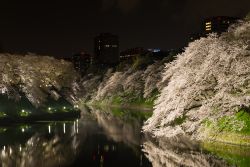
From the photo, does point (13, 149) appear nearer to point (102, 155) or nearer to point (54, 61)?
point (102, 155)

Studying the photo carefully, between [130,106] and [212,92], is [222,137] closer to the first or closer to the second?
[212,92]

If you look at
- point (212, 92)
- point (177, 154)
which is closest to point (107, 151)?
point (177, 154)

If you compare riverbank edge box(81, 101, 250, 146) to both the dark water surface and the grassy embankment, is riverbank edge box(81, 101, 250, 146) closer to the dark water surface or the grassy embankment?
the grassy embankment

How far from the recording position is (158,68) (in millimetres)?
80500

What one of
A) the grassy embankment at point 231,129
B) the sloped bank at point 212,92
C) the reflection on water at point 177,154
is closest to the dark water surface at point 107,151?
the reflection on water at point 177,154

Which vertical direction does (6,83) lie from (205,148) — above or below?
above

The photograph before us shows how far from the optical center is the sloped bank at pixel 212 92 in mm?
26578

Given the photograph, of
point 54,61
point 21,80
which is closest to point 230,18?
point 54,61

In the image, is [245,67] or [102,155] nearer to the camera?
[102,155]

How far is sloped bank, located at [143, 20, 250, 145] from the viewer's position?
87.2 feet

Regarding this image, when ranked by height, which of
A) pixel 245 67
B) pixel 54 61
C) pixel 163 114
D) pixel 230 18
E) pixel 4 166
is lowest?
pixel 4 166

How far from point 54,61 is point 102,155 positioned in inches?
1736

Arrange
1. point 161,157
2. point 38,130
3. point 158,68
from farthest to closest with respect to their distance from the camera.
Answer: point 158,68, point 38,130, point 161,157

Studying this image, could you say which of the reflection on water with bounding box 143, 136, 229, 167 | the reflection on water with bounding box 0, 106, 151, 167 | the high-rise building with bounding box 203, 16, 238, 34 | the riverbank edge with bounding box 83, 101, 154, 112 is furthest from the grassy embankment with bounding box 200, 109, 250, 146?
the high-rise building with bounding box 203, 16, 238, 34
